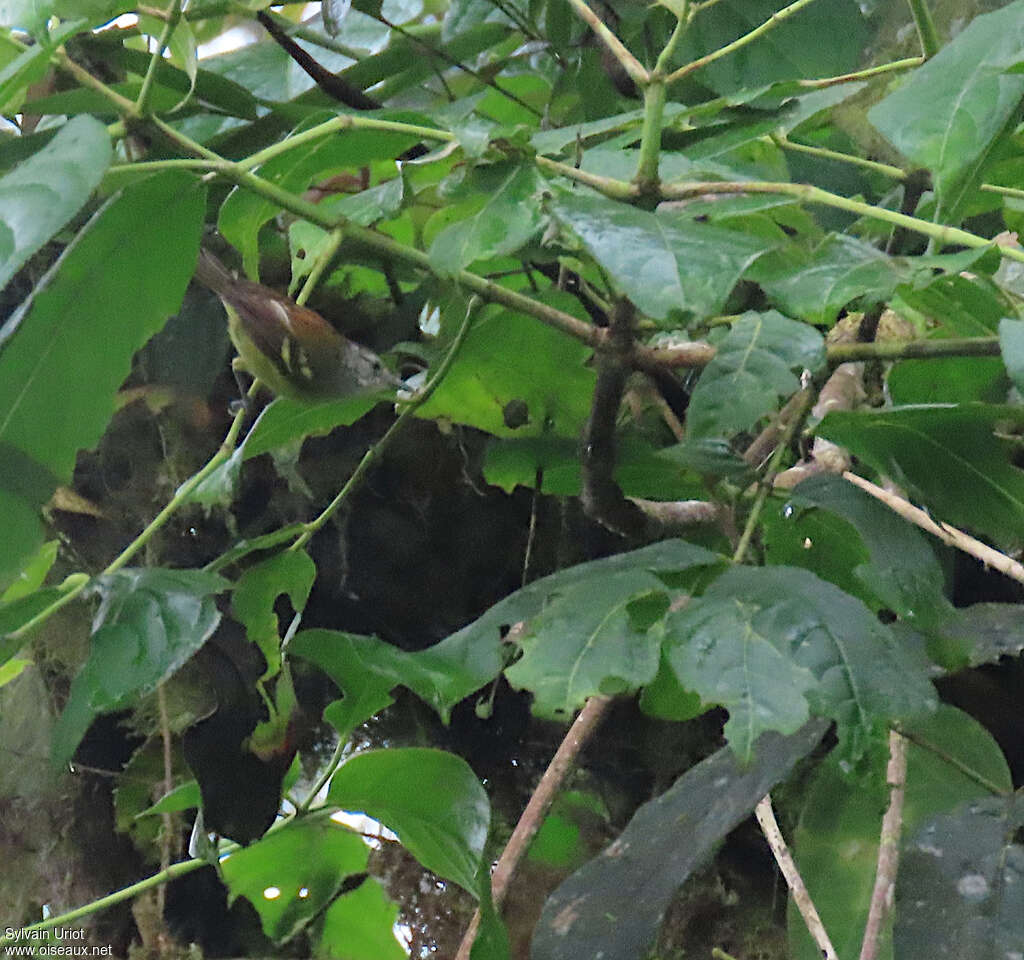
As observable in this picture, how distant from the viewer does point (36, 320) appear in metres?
0.39

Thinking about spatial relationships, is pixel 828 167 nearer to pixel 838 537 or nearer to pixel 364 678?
pixel 838 537

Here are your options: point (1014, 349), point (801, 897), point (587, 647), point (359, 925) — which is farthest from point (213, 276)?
point (359, 925)

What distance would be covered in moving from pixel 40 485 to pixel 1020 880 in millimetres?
486

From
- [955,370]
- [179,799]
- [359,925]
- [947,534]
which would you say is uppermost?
[955,370]

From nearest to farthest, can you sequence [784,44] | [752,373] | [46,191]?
1. [46,191]
2. [752,373]
3. [784,44]

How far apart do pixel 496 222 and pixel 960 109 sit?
217 millimetres

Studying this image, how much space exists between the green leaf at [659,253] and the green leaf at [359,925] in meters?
0.67

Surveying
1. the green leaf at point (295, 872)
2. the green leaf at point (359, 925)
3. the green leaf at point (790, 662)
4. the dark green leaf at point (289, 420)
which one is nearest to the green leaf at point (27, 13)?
the dark green leaf at point (289, 420)

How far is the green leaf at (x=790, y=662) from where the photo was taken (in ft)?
1.21

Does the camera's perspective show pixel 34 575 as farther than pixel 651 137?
Yes

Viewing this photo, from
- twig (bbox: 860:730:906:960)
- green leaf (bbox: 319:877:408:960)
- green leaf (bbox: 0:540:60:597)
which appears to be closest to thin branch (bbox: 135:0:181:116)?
green leaf (bbox: 0:540:60:597)

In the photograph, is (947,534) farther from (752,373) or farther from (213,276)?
(213,276)

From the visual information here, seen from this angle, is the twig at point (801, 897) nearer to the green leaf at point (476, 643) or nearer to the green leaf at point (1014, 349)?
the green leaf at point (476, 643)

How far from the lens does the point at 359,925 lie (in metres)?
0.85
